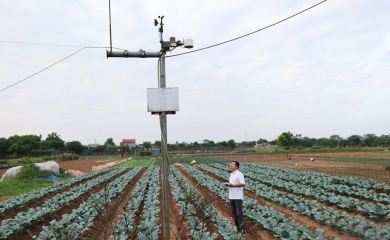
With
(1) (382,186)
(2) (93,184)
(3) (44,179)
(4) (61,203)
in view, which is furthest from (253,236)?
(3) (44,179)

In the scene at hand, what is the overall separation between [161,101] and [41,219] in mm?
6794

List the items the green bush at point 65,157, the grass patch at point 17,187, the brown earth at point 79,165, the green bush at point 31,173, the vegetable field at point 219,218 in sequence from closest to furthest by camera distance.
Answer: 1. the vegetable field at point 219,218
2. the grass patch at point 17,187
3. the green bush at point 31,173
4. the brown earth at point 79,165
5. the green bush at point 65,157

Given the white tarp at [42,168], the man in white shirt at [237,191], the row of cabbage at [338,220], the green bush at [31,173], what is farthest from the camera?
the white tarp at [42,168]

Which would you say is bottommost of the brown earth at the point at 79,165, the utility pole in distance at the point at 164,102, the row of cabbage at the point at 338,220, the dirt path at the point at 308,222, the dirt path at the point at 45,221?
the dirt path at the point at 308,222

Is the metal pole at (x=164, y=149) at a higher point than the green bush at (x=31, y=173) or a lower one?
higher

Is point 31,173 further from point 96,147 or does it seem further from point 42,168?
point 96,147

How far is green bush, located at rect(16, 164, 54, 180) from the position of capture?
25.6 meters

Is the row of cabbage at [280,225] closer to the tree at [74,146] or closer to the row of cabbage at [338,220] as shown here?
the row of cabbage at [338,220]

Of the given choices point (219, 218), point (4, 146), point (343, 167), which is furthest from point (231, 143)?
point (219, 218)

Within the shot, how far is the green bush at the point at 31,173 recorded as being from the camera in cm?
2562

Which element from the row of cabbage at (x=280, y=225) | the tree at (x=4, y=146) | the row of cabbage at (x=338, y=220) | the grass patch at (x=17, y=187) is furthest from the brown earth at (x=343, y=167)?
the tree at (x=4, y=146)

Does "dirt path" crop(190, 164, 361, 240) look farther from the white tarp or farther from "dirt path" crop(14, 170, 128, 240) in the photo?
the white tarp

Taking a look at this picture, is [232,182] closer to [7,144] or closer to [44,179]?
[44,179]

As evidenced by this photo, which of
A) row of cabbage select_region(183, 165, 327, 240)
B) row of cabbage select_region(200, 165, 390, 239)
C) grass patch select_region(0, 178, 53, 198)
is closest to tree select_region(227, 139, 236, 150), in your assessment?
grass patch select_region(0, 178, 53, 198)
